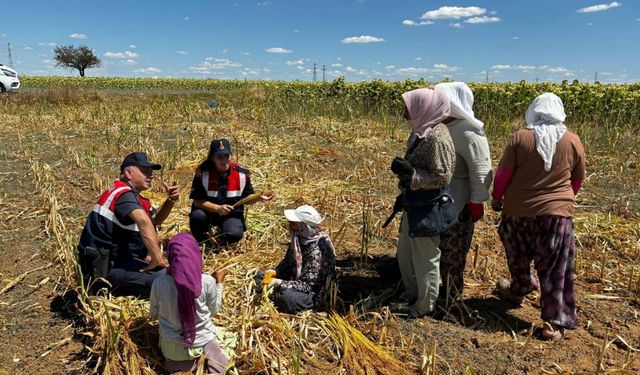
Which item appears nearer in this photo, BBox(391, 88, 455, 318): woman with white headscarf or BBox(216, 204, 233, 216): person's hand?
BBox(391, 88, 455, 318): woman with white headscarf

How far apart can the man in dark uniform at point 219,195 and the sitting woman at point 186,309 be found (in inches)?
56.3

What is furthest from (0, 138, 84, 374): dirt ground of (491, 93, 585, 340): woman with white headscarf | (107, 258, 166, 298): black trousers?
(491, 93, 585, 340): woman with white headscarf

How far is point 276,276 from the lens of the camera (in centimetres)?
322

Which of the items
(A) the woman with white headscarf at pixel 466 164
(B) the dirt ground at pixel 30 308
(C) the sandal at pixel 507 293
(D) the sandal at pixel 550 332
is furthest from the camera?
(C) the sandal at pixel 507 293

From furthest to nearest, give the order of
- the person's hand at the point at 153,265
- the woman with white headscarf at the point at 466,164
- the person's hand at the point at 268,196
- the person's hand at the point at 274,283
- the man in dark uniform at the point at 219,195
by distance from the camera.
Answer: the man in dark uniform at the point at 219,195, the person's hand at the point at 268,196, the person's hand at the point at 274,283, the person's hand at the point at 153,265, the woman with white headscarf at the point at 466,164

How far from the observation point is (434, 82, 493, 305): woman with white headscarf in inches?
105

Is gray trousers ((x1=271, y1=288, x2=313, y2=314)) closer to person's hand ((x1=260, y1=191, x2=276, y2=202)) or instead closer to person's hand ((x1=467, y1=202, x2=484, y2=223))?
person's hand ((x1=260, y1=191, x2=276, y2=202))

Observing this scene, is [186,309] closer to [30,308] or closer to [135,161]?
[135,161]

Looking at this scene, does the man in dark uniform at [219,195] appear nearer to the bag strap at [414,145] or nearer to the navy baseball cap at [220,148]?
the navy baseball cap at [220,148]

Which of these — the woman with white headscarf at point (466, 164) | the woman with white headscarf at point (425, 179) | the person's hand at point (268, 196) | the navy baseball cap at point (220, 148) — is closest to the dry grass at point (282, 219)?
the woman with white headscarf at point (425, 179)

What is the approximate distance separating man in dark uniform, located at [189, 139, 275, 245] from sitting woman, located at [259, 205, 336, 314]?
33.7 inches

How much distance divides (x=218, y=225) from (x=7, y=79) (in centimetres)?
1634

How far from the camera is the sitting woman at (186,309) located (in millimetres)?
2238

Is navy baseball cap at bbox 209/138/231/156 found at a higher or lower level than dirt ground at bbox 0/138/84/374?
higher
